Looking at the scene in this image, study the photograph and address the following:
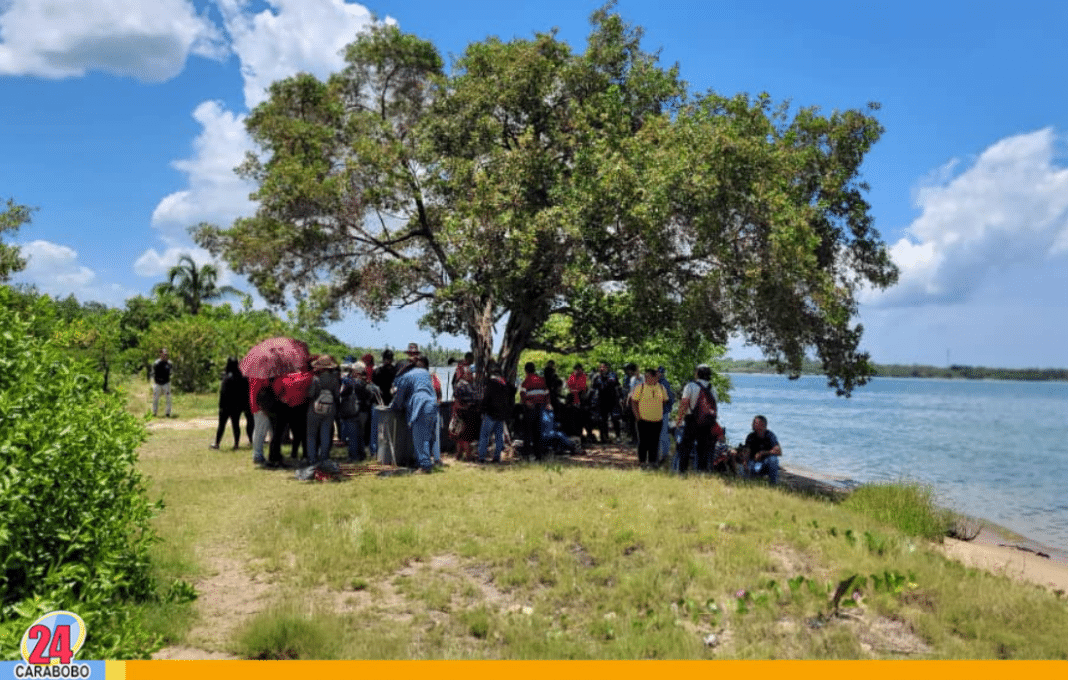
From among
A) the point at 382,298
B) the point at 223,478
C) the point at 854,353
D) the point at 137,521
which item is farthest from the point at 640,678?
the point at 382,298

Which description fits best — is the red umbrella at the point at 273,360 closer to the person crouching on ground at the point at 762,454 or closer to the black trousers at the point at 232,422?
the black trousers at the point at 232,422

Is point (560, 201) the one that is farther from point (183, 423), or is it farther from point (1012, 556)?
point (183, 423)

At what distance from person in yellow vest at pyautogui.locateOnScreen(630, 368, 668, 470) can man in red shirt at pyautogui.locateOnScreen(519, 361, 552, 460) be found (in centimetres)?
182

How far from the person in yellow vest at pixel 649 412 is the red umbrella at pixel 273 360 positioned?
249 inches

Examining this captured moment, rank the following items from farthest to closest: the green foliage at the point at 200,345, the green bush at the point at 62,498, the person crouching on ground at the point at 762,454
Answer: the green foliage at the point at 200,345, the person crouching on ground at the point at 762,454, the green bush at the point at 62,498

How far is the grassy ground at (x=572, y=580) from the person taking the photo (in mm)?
5793

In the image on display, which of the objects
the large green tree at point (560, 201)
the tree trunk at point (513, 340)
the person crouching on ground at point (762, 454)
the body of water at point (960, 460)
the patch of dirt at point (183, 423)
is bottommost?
the body of water at point (960, 460)

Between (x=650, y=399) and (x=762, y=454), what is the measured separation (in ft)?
7.45

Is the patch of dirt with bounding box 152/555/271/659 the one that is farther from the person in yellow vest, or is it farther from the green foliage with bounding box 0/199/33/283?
the green foliage with bounding box 0/199/33/283

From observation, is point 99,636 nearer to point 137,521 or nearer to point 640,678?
point 137,521

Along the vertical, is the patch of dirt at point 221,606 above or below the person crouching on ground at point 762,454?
below

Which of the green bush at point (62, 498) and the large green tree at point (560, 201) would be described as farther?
the large green tree at point (560, 201)

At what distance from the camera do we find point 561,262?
50.9 ft

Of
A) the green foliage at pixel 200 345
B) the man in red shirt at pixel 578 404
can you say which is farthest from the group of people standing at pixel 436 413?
the green foliage at pixel 200 345
